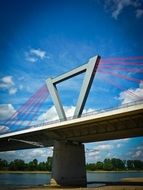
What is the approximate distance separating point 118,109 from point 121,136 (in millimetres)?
11587

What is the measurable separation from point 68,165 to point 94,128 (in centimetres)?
822

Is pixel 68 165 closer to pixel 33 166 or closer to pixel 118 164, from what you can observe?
pixel 33 166

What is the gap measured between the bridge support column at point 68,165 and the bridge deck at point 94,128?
141 centimetres

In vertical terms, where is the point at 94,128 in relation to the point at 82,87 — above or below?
below

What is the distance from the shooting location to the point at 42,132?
39.8 m

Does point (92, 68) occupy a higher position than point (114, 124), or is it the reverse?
point (92, 68)

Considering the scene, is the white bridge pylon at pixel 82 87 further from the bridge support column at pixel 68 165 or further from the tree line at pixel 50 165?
the tree line at pixel 50 165

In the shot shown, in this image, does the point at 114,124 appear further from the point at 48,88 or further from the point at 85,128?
the point at 48,88

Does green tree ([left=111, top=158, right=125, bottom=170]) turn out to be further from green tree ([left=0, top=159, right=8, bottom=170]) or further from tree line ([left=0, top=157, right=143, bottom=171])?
green tree ([left=0, top=159, right=8, bottom=170])

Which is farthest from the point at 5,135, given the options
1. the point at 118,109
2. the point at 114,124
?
the point at 118,109

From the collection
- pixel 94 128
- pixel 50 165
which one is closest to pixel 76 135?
pixel 94 128

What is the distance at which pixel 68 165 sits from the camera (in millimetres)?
39781

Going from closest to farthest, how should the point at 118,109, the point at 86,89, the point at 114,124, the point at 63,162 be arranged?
the point at 118,109 → the point at 114,124 → the point at 86,89 → the point at 63,162

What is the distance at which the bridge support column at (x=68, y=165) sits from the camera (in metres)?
38.5
